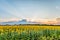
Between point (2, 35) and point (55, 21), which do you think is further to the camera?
point (55, 21)

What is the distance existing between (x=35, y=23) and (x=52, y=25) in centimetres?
52

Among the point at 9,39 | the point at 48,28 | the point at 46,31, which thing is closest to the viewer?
the point at 9,39

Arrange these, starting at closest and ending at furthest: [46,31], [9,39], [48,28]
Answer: [9,39]
[46,31]
[48,28]

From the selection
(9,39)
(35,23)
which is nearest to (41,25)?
(35,23)

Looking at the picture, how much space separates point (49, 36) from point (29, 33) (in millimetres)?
574

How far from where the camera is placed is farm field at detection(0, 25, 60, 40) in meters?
7.25

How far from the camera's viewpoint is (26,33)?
A: 288 inches

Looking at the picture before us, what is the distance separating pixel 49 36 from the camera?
24.9ft

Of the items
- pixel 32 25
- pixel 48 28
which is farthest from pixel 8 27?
pixel 48 28

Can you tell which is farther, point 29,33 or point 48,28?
point 48,28

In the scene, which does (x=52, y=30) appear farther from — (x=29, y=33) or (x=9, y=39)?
(x=9, y=39)

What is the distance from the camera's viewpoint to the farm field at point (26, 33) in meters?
7.25

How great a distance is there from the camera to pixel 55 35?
25.1ft

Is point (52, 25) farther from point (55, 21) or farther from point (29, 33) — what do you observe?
point (29, 33)
